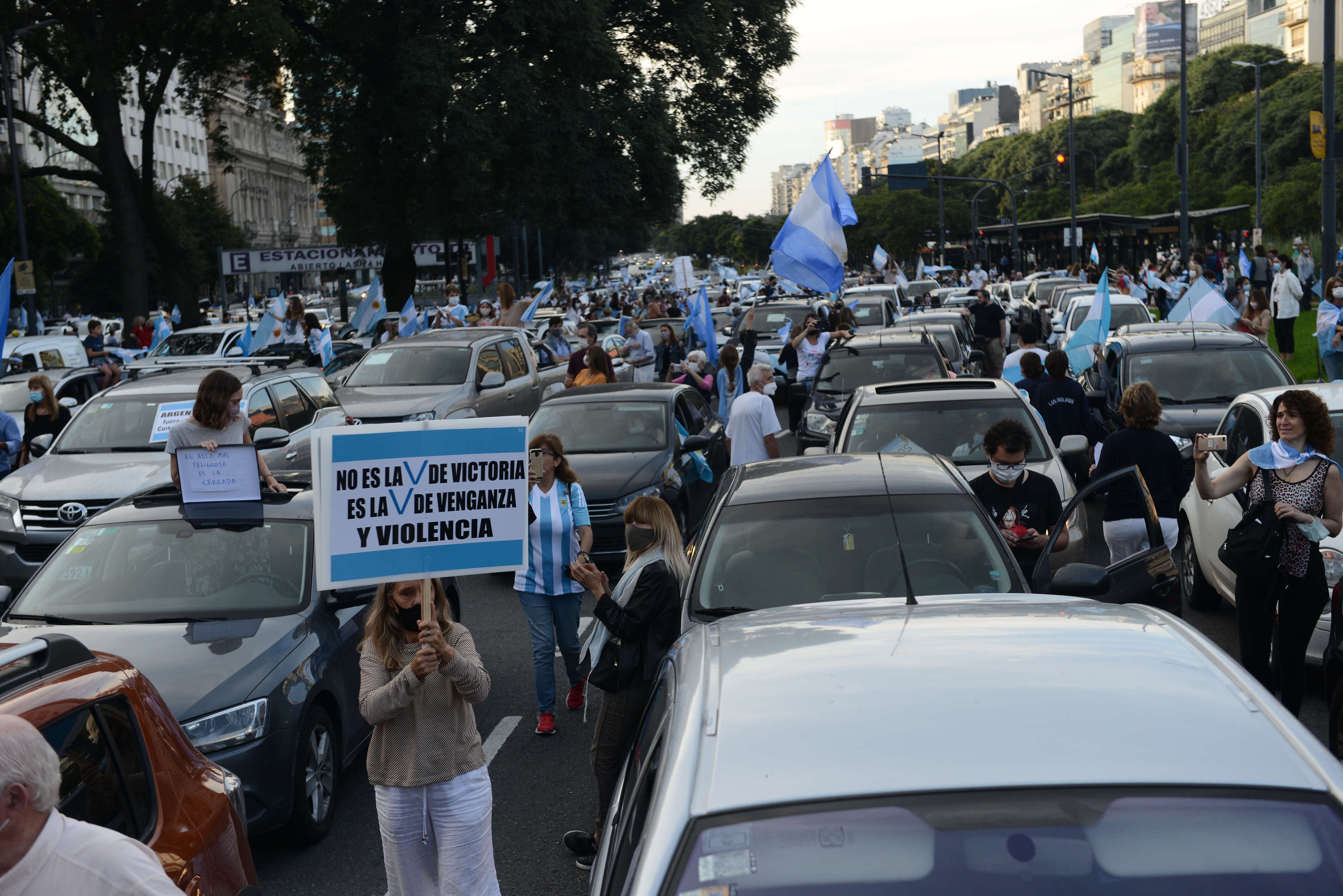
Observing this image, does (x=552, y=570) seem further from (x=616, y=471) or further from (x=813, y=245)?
(x=813, y=245)

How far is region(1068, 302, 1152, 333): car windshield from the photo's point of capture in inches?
924

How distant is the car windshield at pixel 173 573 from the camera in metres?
6.66

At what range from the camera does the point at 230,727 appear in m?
5.80

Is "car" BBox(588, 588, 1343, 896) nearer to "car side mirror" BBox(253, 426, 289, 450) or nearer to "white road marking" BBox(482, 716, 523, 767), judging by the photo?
"white road marking" BBox(482, 716, 523, 767)

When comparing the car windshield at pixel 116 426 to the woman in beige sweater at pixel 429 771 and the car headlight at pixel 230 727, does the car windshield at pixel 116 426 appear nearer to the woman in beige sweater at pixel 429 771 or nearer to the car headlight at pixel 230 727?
the car headlight at pixel 230 727

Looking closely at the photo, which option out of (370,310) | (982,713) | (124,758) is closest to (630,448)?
(124,758)

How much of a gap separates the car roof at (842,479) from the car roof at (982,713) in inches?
117

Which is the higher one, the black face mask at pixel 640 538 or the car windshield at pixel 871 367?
the black face mask at pixel 640 538

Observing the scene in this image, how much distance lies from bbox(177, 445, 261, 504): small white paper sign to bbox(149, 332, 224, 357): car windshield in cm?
1582

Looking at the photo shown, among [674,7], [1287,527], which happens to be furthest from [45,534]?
[674,7]

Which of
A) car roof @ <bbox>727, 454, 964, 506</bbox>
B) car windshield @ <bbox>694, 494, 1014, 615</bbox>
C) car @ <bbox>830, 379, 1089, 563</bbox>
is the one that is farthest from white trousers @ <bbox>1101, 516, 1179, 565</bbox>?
car windshield @ <bbox>694, 494, 1014, 615</bbox>

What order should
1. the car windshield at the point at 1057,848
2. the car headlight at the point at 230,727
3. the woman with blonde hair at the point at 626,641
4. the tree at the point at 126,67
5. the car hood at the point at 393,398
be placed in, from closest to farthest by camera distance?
the car windshield at the point at 1057,848 → the woman with blonde hair at the point at 626,641 → the car headlight at the point at 230,727 → the car hood at the point at 393,398 → the tree at the point at 126,67

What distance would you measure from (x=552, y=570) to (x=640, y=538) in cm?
176

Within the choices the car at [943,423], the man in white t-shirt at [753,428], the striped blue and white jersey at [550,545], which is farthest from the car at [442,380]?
the striped blue and white jersey at [550,545]
